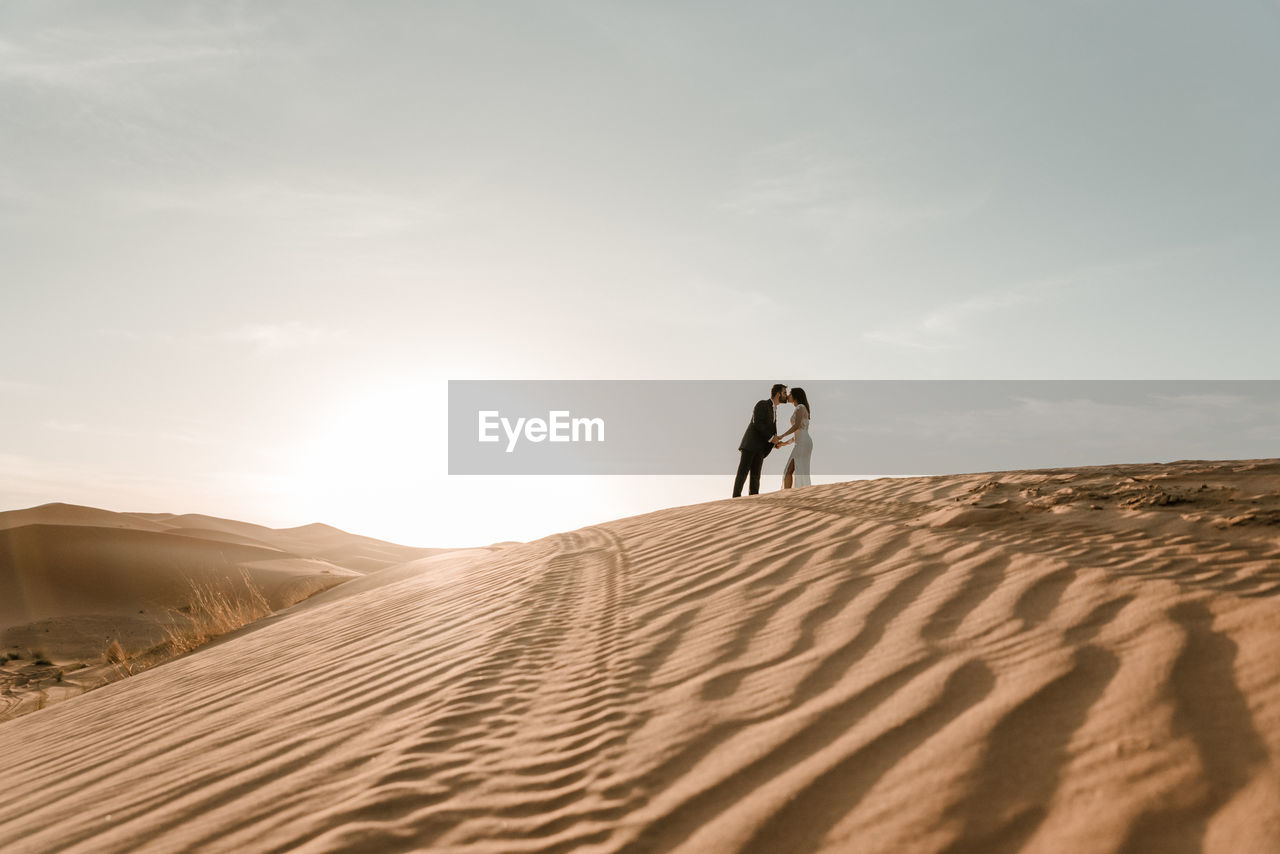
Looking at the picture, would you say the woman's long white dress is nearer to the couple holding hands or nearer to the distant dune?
the couple holding hands

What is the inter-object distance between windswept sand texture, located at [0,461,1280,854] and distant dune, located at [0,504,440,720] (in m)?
4.99

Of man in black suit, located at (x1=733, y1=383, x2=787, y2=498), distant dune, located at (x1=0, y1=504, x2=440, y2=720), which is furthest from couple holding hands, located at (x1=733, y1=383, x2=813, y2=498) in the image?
distant dune, located at (x1=0, y1=504, x2=440, y2=720)

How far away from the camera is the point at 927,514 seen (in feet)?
17.1

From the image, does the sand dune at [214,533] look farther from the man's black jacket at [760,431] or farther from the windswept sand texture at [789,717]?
the windswept sand texture at [789,717]

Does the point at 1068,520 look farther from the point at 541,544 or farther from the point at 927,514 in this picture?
the point at 541,544

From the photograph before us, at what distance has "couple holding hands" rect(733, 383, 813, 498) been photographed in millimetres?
11883

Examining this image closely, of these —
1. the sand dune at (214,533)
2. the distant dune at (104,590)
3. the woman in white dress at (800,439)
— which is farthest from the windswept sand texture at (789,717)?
the sand dune at (214,533)

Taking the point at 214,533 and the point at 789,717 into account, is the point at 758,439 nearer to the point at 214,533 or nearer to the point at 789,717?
the point at 789,717

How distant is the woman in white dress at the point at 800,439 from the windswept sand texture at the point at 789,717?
278 inches

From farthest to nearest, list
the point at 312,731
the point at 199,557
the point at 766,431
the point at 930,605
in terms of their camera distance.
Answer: the point at 199,557
the point at 766,431
the point at 930,605
the point at 312,731

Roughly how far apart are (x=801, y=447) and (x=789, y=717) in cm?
985

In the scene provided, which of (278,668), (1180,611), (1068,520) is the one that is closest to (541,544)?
(278,668)

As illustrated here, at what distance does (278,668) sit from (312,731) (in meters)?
1.81

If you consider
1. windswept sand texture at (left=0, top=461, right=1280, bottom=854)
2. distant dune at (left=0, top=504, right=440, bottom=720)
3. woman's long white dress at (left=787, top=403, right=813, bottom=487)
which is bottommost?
distant dune at (left=0, top=504, right=440, bottom=720)
